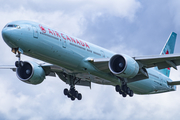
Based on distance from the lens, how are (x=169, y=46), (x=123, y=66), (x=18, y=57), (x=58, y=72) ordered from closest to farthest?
(x=18, y=57) → (x=123, y=66) → (x=58, y=72) → (x=169, y=46)

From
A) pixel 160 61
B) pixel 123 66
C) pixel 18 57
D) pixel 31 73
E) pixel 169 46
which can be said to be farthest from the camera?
pixel 169 46

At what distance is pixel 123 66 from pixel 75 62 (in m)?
4.17

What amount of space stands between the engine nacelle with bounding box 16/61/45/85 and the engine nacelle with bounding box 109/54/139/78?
750 centimetres

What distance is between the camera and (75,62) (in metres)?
30.4

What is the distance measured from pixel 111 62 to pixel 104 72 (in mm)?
2339

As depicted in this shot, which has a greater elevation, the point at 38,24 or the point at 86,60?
the point at 38,24

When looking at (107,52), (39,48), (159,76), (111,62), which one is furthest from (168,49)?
(39,48)

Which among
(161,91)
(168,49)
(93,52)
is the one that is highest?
(168,49)

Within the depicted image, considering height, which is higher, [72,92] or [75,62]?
[75,62]

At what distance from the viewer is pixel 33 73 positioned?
111 ft

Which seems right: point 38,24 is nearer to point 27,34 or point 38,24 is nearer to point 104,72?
point 27,34

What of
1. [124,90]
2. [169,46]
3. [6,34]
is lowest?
[124,90]

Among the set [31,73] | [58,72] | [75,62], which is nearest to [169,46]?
[58,72]

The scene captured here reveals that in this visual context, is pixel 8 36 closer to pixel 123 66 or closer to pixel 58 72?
pixel 123 66
